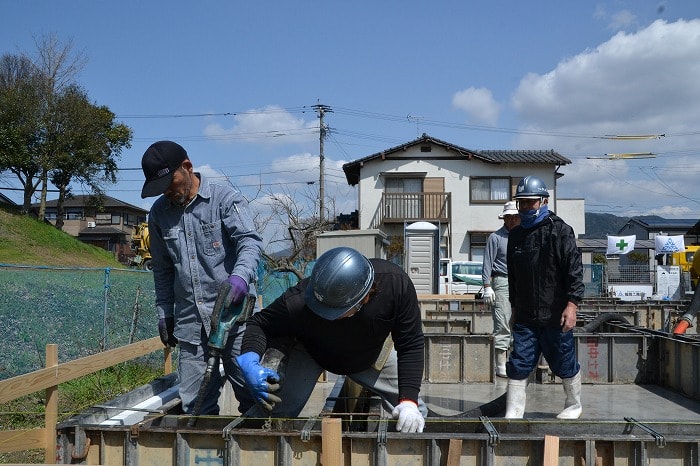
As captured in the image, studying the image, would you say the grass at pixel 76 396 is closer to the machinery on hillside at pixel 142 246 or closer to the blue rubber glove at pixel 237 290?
the blue rubber glove at pixel 237 290

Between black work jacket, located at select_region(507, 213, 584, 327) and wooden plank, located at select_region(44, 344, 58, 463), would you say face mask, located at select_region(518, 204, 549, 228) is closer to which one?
black work jacket, located at select_region(507, 213, 584, 327)

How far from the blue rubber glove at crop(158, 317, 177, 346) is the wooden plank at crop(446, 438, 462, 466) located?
6.70ft

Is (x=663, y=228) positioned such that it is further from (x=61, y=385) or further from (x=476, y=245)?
(x=61, y=385)

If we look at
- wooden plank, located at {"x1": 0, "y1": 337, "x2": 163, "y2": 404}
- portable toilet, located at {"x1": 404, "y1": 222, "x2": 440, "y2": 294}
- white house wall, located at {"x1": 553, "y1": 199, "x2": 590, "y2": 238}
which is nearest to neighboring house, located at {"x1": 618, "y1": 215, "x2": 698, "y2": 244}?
white house wall, located at {"x1": 553, "y1": 199, "x2": 590, "y2": 238}

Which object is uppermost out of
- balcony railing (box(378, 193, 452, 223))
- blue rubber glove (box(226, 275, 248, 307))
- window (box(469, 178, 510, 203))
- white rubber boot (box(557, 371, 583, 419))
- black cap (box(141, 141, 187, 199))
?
window (box(469, 178, 510, 203))

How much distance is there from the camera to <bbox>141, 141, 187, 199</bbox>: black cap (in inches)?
148

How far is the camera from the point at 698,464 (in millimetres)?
2959

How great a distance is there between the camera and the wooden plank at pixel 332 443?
290 cm

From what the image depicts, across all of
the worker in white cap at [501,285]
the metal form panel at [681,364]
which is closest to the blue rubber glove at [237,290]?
the worker in white cap at [501,285]

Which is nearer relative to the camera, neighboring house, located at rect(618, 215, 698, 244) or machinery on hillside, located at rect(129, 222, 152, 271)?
machinery on hillside, located at rect(129, 222, 152, 271)

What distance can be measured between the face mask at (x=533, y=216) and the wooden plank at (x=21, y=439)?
3732mm

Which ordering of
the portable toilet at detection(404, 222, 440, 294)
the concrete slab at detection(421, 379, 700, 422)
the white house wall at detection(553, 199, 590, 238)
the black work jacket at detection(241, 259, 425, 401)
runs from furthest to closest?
the white house wall at detection(553, 199, 590, 238), the portable toilet at detection(404, 222, 440, 294), the concrete slab at detection(421, 379, 700, 422), the black work jacket at detection(241, 259, 425, 401)

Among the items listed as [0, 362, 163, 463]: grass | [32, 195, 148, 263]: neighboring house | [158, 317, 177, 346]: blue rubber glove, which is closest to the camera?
[158, 317, 177, 346]: blue rubber glove

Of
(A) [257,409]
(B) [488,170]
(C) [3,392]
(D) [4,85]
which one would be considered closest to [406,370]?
(A) [257,409]
